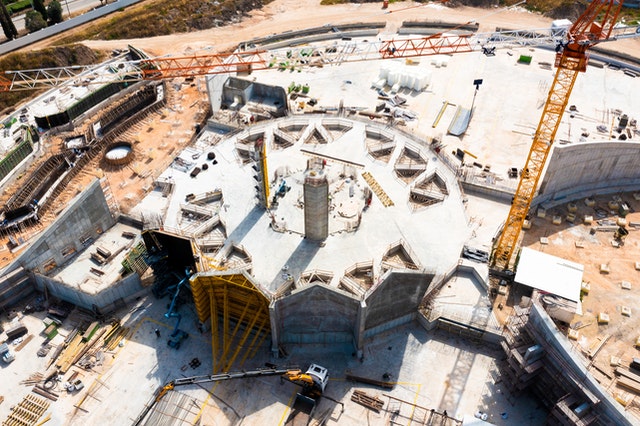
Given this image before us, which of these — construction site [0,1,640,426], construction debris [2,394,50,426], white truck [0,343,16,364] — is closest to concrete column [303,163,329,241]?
construction site [0,1,640,426]

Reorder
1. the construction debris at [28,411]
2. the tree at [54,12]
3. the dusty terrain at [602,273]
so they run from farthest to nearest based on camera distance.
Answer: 1. the tree at [54,12]
2. the dusty terrain at [602,273]
3. the construction debris at [28,411]

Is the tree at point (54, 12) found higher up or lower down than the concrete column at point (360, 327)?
higher up

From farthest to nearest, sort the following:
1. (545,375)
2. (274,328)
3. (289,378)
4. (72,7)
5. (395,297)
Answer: (72,7), (395,297), (274,328), (289,378), (545,375)

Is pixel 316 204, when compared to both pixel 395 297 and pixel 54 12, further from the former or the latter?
pixel 54 12

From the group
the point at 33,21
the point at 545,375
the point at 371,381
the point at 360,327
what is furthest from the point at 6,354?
the point at 33,21

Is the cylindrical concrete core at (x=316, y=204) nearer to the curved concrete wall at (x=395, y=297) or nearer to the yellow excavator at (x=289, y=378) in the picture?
the curved concrete wall at (x=395, y=297)

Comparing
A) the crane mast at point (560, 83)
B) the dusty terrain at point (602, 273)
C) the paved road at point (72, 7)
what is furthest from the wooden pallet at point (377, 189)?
the paved road at point (72, 7)

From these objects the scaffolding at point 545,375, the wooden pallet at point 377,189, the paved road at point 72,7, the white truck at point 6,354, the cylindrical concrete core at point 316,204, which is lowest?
the white truck at point 6,354

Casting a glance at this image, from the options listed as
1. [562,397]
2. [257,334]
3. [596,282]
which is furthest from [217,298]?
[596,282]

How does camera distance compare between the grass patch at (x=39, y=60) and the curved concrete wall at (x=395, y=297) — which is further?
the grass patch at (x=39, y=60)
